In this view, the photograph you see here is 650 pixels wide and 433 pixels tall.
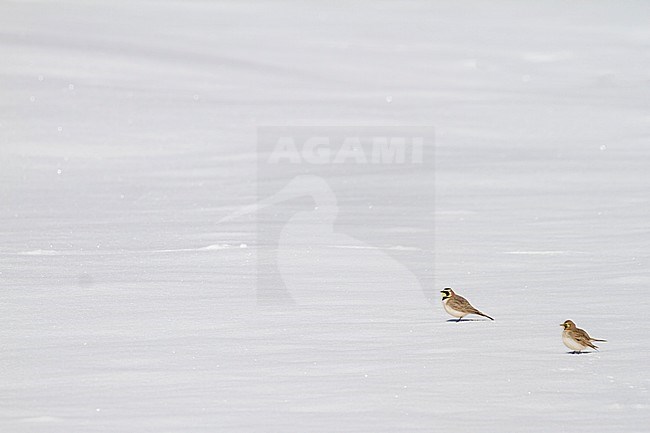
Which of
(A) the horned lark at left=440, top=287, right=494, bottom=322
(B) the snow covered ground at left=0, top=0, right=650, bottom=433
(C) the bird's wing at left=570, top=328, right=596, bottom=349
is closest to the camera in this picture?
(B) the snow covered ground at left=0, top=0, right=650, bottom=433

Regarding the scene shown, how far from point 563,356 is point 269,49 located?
911 cm

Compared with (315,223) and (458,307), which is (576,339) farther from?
(315,223)

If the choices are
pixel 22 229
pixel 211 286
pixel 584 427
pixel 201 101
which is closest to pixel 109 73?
pixel 201 101

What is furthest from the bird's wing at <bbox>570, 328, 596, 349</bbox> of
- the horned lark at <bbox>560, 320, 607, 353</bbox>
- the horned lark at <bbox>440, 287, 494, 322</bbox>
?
the horned lark at <bbox>440, 287, 494, 322</bbox>

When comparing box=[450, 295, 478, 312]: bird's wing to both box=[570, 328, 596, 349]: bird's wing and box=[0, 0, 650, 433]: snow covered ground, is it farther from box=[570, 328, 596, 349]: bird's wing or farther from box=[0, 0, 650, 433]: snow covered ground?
box=[570, 328, 596, 349]: bird's wing

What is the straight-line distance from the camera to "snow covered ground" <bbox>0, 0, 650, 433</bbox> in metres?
3.54

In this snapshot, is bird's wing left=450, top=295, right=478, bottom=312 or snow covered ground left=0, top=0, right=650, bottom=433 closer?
snow covered ground left=0, top=0, right=650, bottom=433

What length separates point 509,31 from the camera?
1384 cm

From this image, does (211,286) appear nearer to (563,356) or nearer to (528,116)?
(563,356)

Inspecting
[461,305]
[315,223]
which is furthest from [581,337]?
[315,223]

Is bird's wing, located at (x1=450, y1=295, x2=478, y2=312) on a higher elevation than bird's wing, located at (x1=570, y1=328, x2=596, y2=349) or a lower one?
higher

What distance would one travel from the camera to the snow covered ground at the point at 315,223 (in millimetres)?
3545

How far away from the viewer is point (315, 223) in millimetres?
6598

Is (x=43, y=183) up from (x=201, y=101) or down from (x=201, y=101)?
down
